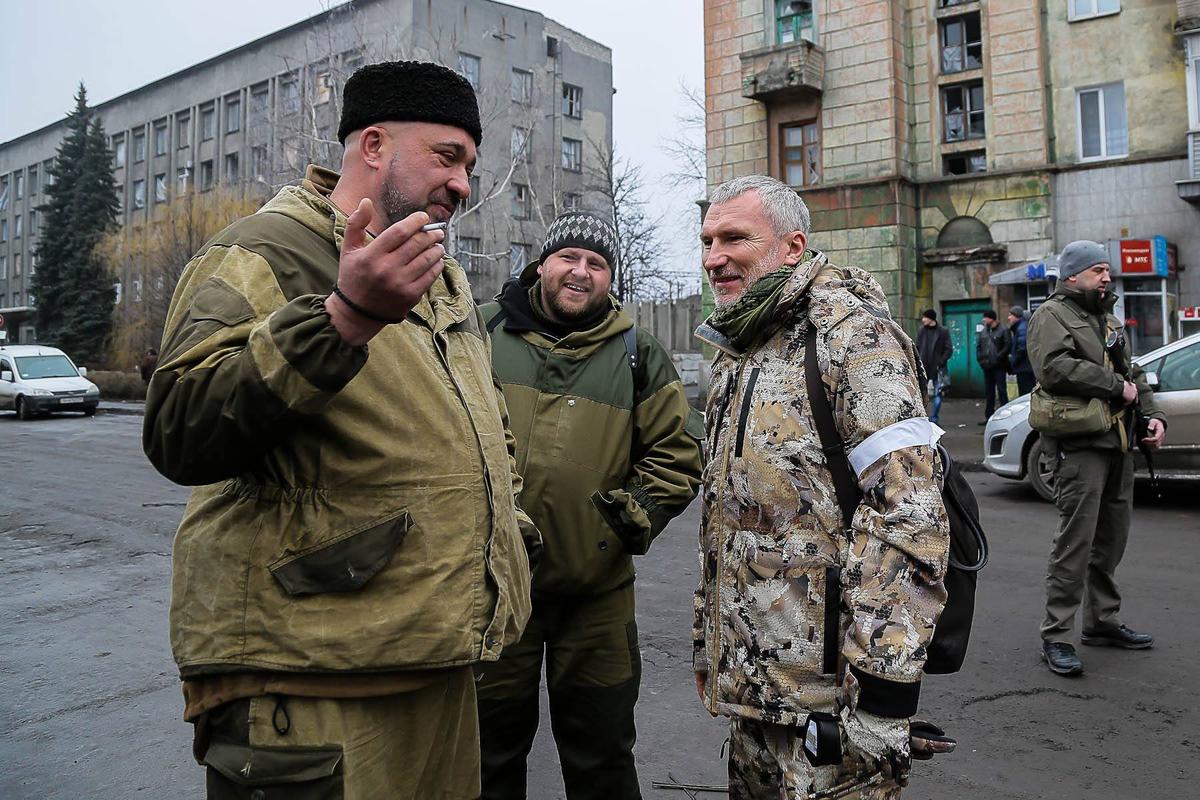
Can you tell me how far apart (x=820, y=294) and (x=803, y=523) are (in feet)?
1.91

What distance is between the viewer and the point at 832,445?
226cm

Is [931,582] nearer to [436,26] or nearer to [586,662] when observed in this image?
[586,662]

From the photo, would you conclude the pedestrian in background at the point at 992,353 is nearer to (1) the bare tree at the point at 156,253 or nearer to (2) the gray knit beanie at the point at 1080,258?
(2) the gray knit beanie at the point at 1080,258

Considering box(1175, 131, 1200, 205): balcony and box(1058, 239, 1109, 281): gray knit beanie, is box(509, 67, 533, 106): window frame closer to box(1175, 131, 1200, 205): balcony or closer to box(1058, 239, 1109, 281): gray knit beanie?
box(1175, 131, 1200, 205): balcony

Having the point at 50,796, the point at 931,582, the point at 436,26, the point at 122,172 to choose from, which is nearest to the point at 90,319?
the point at 122,172

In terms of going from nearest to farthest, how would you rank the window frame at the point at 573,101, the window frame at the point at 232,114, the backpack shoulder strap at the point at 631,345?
the backpack shoulder strap at the point at 631,345
the window frame at the point at 573,101
the window frame at the point at 232,114

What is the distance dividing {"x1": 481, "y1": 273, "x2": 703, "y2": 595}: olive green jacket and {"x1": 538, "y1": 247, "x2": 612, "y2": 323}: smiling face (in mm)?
94

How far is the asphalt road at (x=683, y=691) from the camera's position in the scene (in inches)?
150

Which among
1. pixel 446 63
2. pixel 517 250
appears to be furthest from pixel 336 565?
pixel 517 250

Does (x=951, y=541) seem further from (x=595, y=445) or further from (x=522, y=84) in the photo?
(x=522, y=84)

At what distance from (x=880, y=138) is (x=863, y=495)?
23817 mm

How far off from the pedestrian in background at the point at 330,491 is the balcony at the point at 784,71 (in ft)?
79.1

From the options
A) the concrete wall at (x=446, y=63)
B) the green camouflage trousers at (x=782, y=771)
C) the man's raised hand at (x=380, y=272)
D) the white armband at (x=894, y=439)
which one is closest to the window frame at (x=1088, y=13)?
the concrete wall at (x=446, y=63)

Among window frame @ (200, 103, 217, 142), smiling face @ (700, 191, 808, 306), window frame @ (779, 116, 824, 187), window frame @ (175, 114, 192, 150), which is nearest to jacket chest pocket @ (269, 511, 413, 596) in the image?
smiling face @ (700, 191, 808, 306)
